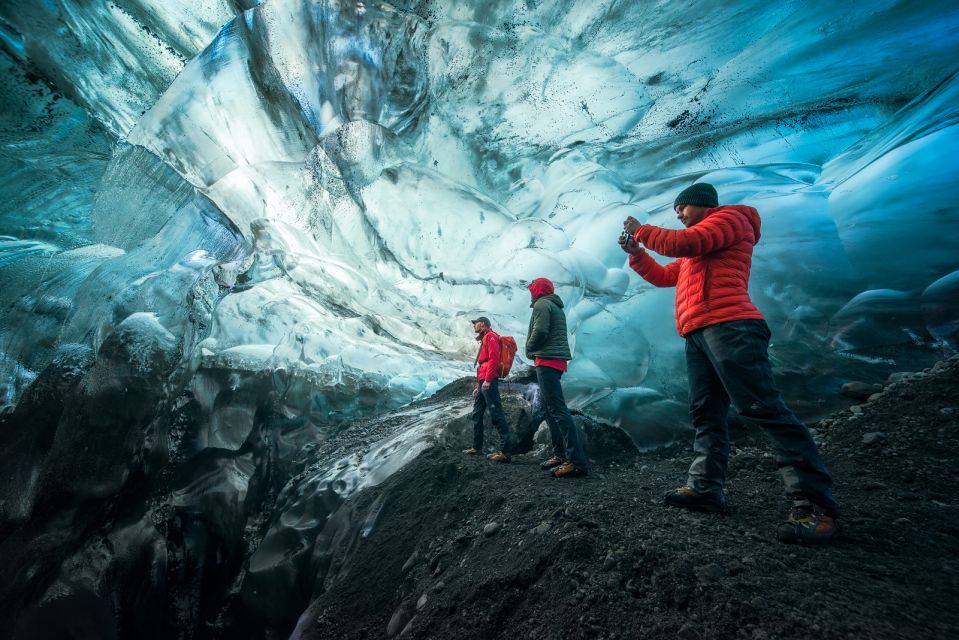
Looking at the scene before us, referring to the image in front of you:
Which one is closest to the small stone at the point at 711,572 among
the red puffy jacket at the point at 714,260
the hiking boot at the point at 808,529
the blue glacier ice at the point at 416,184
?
the hiking boot at the point at 808,529

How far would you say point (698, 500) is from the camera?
182 centimetres

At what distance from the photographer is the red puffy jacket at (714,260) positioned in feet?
5.67

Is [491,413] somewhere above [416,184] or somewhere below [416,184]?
below

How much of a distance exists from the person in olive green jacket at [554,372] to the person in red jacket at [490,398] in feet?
2.64

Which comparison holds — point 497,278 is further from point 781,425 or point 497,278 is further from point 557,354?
point 781,425

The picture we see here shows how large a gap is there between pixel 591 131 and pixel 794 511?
12.3 ft

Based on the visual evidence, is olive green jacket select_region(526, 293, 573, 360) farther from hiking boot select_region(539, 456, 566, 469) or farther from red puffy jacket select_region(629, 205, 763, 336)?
red puffy jacket select_region(629, 205, 763, 336)

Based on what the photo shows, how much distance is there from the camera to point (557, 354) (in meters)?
2.91

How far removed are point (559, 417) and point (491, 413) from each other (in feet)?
3.87

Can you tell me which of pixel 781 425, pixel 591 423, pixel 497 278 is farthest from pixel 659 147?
pixel 781 425

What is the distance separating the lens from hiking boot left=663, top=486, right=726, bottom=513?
1795mm

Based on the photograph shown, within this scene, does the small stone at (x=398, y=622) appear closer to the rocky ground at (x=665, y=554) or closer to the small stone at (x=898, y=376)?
the rocky ground at (x=665, y=554)

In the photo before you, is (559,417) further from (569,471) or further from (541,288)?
(541,288)

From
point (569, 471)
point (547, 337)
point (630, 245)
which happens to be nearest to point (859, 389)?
point (569, 471)
